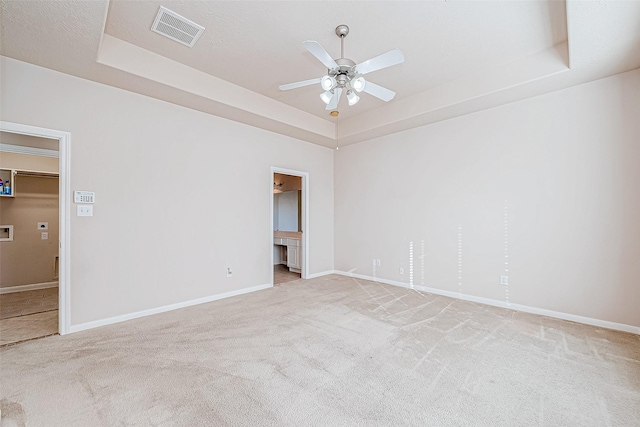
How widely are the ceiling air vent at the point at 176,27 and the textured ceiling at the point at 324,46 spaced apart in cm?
6

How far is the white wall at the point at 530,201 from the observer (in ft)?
9.82

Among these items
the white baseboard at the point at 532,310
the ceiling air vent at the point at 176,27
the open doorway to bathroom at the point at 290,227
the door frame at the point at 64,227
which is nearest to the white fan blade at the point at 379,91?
the ceiling air vent at the point at 176,27

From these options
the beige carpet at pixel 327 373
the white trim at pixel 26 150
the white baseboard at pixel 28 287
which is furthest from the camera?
the white baseboard at pixel 28 287

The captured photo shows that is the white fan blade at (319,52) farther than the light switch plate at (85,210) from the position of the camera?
No

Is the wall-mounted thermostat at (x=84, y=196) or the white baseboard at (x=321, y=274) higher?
the wall-mounted thermostat at (x=84, y=196)

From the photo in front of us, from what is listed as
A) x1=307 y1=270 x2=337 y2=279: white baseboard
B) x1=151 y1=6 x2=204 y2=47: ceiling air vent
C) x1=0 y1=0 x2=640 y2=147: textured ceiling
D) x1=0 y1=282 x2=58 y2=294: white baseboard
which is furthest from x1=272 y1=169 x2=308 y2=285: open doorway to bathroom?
x1=0 y1=282 x2=58 y2=294: white baseboard

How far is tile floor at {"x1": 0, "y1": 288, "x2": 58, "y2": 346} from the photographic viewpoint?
2850mm

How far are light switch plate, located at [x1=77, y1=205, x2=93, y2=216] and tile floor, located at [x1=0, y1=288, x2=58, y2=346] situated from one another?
1.24 m

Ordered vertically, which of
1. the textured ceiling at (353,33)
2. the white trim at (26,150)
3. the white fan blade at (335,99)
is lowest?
the white trim at (26,150)

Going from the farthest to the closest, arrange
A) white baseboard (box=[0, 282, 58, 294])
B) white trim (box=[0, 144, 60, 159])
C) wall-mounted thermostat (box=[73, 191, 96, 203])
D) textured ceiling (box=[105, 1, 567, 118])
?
white baseboard (box=[0, 282, 58, 294]), white trim (box=[0, 144, 60, 159]), wall-mounted thermostat (box=[73, 191, 96, 203]), textured ceiling (box=[105, 1, 567, 118])

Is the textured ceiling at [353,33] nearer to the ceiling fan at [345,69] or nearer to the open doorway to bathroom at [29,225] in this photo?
the ceiling fan at [345,69]

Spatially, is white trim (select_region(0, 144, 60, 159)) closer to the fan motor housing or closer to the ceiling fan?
the ceiling fan

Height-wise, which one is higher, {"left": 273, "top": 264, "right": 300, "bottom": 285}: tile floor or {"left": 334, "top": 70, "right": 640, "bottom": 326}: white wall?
{"left": 334, "top": 70, "right": 640, "bottom": 326}: white wall

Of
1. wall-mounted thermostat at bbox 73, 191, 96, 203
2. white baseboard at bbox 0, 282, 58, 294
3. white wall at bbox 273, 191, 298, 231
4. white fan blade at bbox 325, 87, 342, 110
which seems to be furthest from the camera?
white wall at bbox 273, 191, 298, 231
